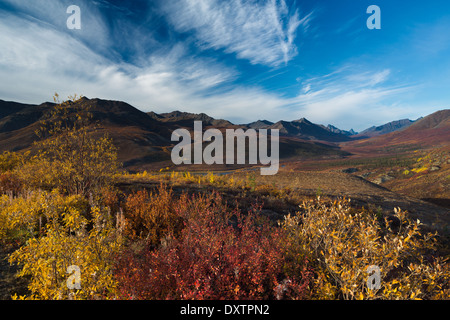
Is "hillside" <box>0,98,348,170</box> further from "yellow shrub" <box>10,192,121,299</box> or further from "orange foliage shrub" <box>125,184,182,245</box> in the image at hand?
"yellow shrub" <box>10,192,121,299</box>

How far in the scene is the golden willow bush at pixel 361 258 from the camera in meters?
2.29

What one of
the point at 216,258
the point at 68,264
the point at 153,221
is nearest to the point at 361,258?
the point at 216,258

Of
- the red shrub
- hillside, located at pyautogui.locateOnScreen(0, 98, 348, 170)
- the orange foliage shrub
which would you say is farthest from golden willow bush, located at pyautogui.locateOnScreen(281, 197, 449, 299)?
hillside, located at pyautogui.locateOnScreen(0, 98, 348, 170)

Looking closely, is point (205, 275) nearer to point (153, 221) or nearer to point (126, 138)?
point (153, 221)

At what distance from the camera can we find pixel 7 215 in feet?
15.7

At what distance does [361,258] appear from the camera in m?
2.49

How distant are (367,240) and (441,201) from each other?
2251 centimetres

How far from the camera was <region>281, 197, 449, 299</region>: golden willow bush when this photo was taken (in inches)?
90.0

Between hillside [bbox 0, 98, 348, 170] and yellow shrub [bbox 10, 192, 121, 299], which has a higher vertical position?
hillside [bbox 0, 98, 348, 170]

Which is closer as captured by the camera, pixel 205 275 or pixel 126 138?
pixel 205 275

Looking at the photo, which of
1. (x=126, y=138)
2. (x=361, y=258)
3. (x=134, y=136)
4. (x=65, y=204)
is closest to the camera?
(x=361, y=258)

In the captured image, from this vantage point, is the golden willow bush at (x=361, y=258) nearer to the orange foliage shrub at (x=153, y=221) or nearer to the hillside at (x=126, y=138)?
the orange foliage shrub at (x=153, y=221)
